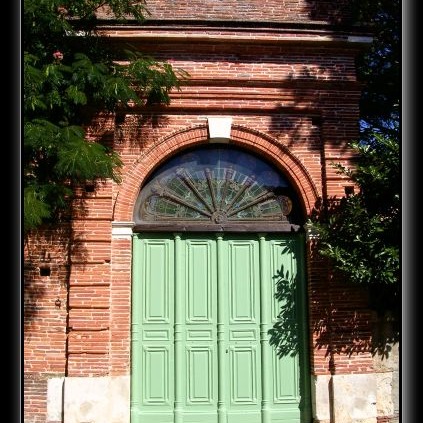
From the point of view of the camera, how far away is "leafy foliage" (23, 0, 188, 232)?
23.8 feet

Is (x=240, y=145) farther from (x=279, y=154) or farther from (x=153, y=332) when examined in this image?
(x=153, y=332)

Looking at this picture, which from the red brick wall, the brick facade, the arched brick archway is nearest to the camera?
the brick facade

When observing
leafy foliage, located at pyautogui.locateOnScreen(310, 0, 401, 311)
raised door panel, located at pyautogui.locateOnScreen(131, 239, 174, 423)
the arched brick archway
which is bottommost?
raised door panel, located at pyautogui.locateOnScreen(131, 239, 174, 423)

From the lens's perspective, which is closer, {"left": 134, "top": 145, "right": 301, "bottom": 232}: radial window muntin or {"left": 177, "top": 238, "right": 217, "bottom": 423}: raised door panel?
{"left": 177, "top": 238, "right": 217, "bottom": 423}: raised door panel

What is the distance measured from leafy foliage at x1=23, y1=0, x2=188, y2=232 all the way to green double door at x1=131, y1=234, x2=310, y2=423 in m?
1.79

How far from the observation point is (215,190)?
9359mm

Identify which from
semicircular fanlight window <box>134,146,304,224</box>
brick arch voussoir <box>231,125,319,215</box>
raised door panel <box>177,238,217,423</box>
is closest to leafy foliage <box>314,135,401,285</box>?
brick arch voussoir <box>231,125,319,215</box>

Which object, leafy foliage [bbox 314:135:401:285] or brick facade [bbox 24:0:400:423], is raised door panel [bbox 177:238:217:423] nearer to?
brick facade [bbox 24:0:400:423]

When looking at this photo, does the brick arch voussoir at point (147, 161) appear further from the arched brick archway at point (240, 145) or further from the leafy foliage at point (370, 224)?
the leafy foliage at point (370, 224)

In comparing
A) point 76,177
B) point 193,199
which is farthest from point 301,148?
point 76,177

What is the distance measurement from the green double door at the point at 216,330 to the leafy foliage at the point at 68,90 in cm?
179

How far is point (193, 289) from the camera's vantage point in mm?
8992

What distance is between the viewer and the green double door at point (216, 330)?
8.72 meters
